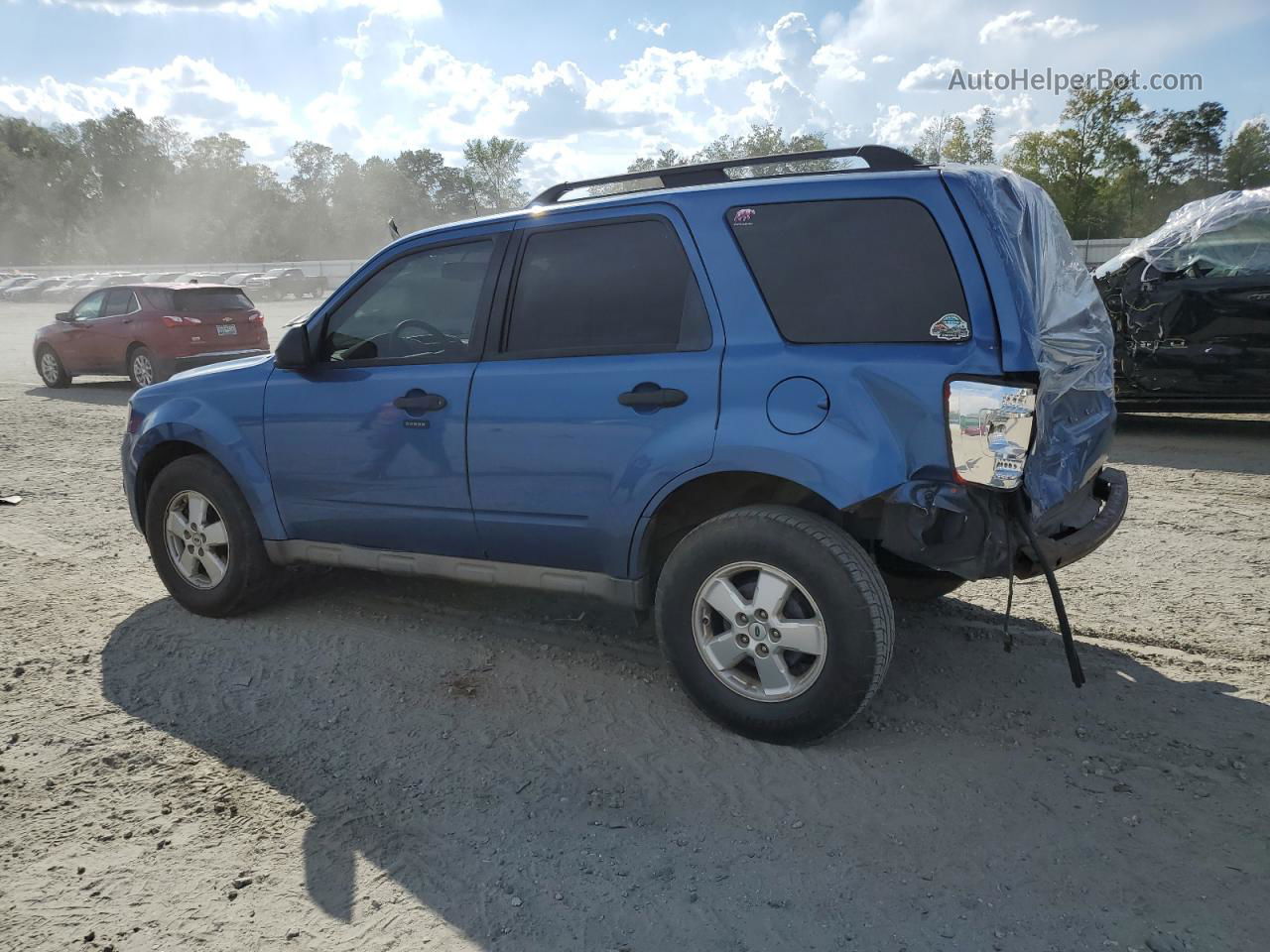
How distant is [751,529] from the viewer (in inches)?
133

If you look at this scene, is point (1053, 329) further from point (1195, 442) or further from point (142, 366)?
point (142, 366)

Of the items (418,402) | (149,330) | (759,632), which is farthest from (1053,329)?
(149,330)

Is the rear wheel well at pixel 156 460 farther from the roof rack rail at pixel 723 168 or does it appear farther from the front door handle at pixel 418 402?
the roof rack rail at pixel 723 168

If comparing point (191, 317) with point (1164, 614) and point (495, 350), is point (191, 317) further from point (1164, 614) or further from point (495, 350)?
point (1164, 614)

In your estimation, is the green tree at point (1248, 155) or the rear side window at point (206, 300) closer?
the rear side window at point (206, 300)

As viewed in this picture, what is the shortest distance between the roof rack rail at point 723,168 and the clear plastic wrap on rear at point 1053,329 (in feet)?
0.82

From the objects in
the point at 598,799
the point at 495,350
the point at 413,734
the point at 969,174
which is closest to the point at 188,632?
the point at 413,734

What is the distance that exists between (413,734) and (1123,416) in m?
8.52

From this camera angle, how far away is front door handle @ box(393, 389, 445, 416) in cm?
407

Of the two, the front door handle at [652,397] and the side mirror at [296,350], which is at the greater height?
the side mirror at [296,350]

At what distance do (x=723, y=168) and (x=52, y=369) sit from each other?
602 inches

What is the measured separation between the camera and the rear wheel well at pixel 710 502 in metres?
3.62

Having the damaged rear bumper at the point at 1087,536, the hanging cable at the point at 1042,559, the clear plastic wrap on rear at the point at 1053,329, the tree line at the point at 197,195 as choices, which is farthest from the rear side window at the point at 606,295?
the tree line at the point at 197,195

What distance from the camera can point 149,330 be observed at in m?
14.4
